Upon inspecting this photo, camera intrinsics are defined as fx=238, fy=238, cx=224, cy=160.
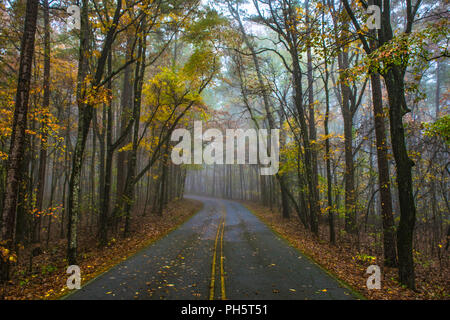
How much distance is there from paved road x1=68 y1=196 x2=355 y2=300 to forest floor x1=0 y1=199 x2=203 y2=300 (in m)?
0.68

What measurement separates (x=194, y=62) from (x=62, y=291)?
12818mm

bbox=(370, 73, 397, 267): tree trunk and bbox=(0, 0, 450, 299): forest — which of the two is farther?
bbox=(370, 73, 397, 267): tree trunk

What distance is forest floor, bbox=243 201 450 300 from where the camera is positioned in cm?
651

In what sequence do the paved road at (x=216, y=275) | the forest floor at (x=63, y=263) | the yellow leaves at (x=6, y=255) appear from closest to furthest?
the yellow leaves at (x=6, y=255)
the paved road at (x=216, y=275)
the forest floor at (x=63, y=263)

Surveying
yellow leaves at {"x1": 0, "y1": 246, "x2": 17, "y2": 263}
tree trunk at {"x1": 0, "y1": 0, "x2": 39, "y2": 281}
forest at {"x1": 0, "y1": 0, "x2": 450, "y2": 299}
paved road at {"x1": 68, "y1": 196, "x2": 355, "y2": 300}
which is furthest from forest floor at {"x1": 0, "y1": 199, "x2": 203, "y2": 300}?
yellow leaves at {"x1": 0, "y1": 246, "x2": 17, "y2": 263}

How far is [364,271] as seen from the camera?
8.16m

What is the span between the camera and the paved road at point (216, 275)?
605cm

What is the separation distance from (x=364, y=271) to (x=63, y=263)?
10.9m

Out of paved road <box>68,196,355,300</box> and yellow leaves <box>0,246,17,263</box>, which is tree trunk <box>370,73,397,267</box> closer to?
paved road <box>68,196,355,300</box>

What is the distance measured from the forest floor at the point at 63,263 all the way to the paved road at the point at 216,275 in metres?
0.68

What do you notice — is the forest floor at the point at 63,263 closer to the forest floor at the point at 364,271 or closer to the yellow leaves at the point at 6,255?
the yellow leaves at the point at 6,255

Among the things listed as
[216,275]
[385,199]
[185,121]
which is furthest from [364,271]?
[185,121]

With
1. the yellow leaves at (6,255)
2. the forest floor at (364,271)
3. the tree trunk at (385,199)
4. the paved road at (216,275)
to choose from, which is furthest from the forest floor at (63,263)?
the tree trunk at (385,199)
